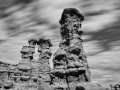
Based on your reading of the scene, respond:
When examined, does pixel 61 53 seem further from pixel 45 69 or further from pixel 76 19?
pixel 45 69

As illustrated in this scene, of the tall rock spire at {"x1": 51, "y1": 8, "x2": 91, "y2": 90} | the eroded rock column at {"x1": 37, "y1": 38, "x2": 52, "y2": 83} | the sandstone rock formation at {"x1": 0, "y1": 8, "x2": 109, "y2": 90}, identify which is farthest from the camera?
the eroded rock column at {"x1": 37, "y1": 38, "x2": 52, "y2": 83}

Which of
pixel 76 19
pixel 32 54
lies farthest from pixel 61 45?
pixel 32 54

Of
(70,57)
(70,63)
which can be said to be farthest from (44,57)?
(70,63)

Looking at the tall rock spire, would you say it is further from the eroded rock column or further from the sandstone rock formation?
the eroded rock column

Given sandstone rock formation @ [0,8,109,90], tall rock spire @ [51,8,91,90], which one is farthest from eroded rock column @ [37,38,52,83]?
tall rock spire @ [51,8,91,90]

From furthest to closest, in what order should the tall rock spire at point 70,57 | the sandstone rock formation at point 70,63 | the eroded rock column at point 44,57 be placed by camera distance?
the eroded rock column at point 44,57 < the tall rock spire at point 70,57 < the sandstone rock formation at point 70,63

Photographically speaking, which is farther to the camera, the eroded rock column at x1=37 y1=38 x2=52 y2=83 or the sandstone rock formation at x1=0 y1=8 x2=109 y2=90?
the eroded rock column at x1=37 y1=38 x2=52 y2=83

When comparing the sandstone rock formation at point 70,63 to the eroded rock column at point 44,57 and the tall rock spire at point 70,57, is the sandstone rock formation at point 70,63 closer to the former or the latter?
the tall rock spire at point 70,57

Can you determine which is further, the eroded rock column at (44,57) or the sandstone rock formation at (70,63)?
the eroded rock column at (44,57)

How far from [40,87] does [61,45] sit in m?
8.88

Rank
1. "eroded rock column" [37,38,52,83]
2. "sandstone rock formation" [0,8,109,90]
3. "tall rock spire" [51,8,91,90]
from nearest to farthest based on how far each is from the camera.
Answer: "sandstone rock formation" [0,8,109,90]
"tall rock spire" [51,8,91,90]
"eroded rock column" [37,38,52,83]

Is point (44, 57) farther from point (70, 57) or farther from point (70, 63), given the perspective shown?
point (70, 63)

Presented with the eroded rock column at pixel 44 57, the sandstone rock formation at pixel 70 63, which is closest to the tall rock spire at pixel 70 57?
the sandstone rock formation at pixel 70 63

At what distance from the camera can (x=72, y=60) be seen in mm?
20375
